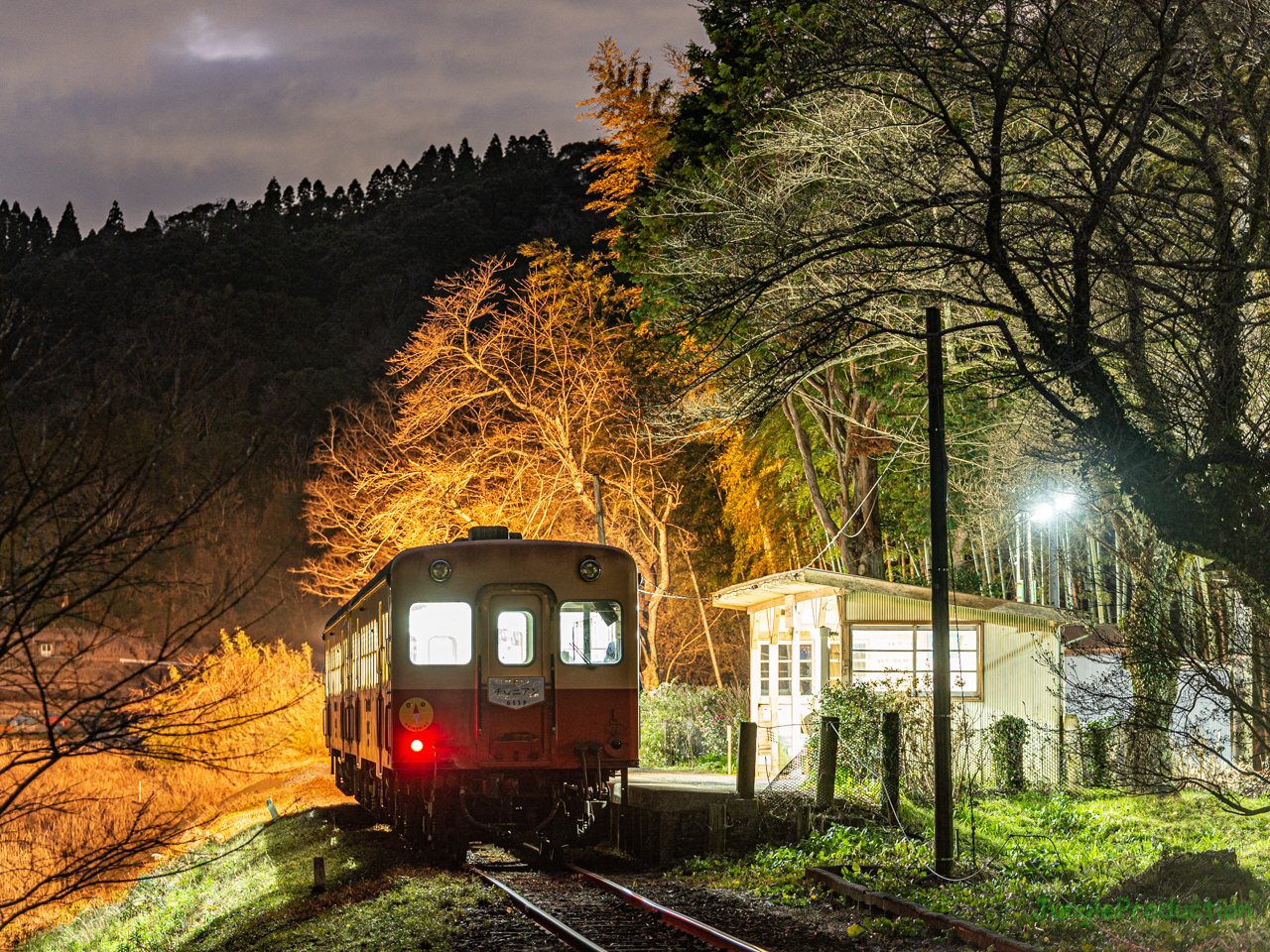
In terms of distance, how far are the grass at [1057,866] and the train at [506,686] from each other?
1.65 meters

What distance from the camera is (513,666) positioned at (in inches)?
505

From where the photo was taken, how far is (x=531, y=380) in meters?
29.7

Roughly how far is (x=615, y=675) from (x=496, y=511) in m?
16.5

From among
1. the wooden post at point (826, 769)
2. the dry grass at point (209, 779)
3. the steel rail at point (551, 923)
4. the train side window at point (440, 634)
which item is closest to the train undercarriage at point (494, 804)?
the train side window at point (440, 634)

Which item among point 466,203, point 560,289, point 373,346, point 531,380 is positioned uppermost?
point 466,203

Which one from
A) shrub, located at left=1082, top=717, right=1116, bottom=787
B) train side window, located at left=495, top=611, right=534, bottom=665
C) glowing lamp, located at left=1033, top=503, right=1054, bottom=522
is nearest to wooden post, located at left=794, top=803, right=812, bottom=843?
shrub, located at left=1082, top=717, right=1116, bottom=787

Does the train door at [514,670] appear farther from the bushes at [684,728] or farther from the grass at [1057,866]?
the bushes at [684,728]

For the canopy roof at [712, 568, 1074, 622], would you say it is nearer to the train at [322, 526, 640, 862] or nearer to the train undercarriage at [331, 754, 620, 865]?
the train at [322, 526, 640, 862]

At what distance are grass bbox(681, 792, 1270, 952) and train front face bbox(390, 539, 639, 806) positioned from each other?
1803 mm

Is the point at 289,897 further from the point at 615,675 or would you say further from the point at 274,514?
the point at 274,514

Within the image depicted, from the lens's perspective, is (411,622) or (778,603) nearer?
(411,622)

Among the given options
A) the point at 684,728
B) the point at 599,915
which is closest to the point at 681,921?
the point at 599,915

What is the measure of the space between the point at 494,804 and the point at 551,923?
355 centimetres

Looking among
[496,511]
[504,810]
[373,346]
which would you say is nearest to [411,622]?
[504,810]
